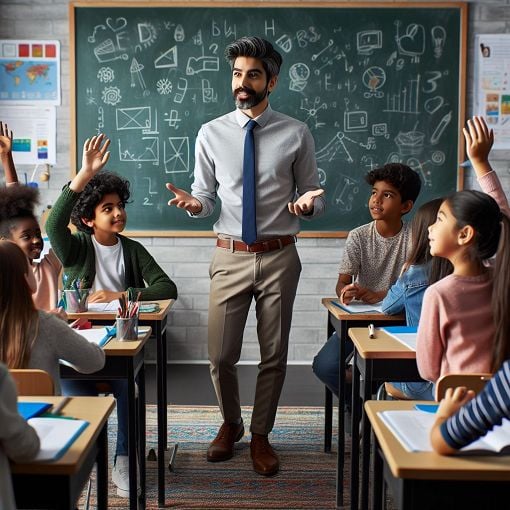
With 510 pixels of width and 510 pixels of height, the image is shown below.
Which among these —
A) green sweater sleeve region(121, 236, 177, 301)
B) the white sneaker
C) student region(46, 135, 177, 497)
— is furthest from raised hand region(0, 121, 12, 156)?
the white sneaker

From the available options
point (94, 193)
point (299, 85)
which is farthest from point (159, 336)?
point (299, 85)

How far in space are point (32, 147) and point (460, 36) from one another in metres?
2.93

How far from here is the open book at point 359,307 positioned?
8.98ft

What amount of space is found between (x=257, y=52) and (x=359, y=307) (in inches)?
44.3

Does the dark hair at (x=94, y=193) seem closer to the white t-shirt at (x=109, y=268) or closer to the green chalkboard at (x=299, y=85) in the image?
the white t-shirt at (x=109, y=268)

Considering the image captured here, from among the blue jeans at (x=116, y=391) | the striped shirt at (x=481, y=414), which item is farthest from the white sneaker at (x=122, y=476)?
the striped shirt at (x=481, y=414)

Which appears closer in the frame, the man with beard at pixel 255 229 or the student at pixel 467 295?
the student at pixel 467 295

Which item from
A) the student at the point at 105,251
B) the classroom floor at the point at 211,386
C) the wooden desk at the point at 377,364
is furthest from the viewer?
the classroom floor at the point at 211,386

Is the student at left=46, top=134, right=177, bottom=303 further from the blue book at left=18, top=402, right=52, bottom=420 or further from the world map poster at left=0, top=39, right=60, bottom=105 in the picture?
the world map poster at left=0, top=39, right=60, bottom=105

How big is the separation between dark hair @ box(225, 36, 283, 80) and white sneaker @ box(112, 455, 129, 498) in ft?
5.44

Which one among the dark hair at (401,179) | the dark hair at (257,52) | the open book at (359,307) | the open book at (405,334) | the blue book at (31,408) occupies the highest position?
the dark hair at (257,52)

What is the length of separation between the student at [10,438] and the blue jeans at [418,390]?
144cm

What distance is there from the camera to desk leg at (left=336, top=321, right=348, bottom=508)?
263cm

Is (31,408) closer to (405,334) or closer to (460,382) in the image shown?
(460,382)
